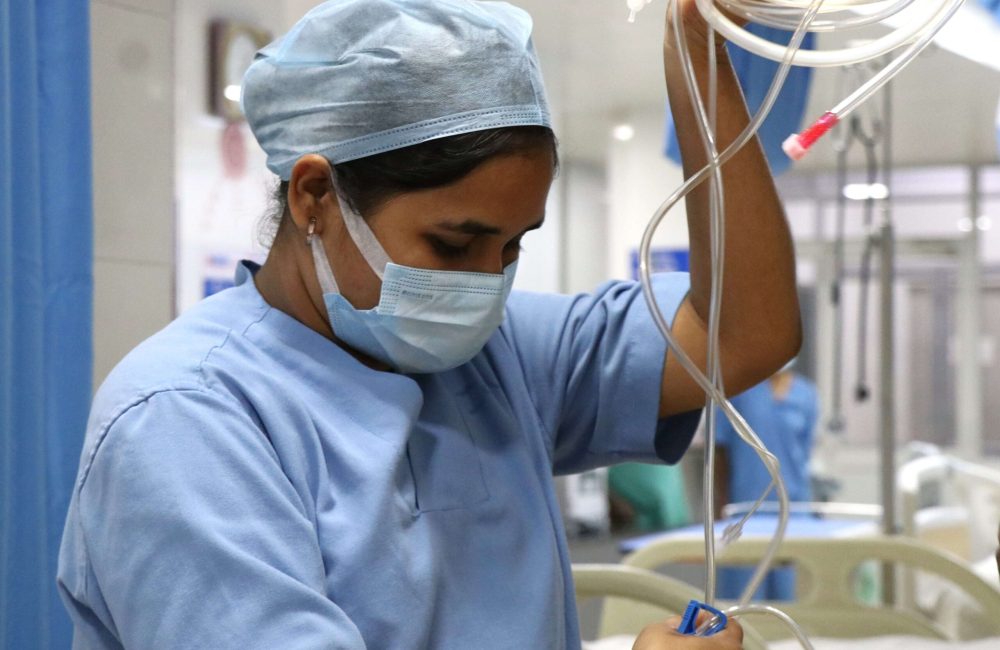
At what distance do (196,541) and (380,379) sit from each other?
10.0 inches

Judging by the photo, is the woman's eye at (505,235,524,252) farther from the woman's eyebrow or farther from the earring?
the earring

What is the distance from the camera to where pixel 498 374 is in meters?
1.10

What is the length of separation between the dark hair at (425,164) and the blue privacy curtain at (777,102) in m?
0.96

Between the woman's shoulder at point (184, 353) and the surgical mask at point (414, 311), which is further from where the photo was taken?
the surgical mask at point (414, 311)

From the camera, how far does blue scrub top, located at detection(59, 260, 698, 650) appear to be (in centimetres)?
77

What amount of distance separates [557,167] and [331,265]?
0.75ft

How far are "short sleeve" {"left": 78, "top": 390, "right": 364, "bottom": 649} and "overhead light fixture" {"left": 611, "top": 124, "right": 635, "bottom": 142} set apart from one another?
557 cm

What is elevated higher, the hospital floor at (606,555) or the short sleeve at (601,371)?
the short sleeve at (601,371)

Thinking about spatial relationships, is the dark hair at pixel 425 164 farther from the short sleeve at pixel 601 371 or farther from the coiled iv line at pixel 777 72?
the short sleeve at pixel 601 371

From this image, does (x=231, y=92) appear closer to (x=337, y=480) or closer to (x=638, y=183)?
(x=337, y=480)

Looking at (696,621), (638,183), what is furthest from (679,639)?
(638,183)

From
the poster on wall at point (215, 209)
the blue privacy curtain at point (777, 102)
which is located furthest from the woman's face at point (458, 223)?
the poster on wall at point (215, 209)

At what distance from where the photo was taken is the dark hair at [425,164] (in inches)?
35.6

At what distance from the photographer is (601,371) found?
1.11 meters
